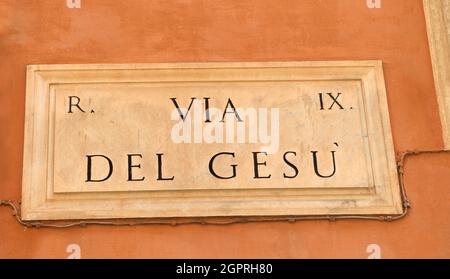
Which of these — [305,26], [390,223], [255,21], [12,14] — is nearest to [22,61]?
[12,14]

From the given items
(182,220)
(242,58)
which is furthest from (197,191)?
(242,58)

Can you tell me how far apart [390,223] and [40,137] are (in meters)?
2.71

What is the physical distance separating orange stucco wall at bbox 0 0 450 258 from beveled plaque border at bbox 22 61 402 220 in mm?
91

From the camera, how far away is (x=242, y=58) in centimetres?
639

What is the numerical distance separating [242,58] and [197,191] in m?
1.18

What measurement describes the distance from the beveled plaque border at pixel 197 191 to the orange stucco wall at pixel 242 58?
3.6 inches

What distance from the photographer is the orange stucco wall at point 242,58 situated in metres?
5.79

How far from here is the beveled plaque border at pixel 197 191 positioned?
5.87 meters

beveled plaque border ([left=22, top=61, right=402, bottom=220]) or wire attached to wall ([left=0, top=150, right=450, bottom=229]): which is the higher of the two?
beveled plaque border ([left=22, top=61, right=402, bottom=220])

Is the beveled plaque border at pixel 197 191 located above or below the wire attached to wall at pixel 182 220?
above

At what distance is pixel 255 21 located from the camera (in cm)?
653

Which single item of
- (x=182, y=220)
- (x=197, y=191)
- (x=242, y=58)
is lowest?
(x=182, y=220)

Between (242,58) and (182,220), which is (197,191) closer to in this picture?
(182,220)

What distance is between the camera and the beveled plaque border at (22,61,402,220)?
5.87m
